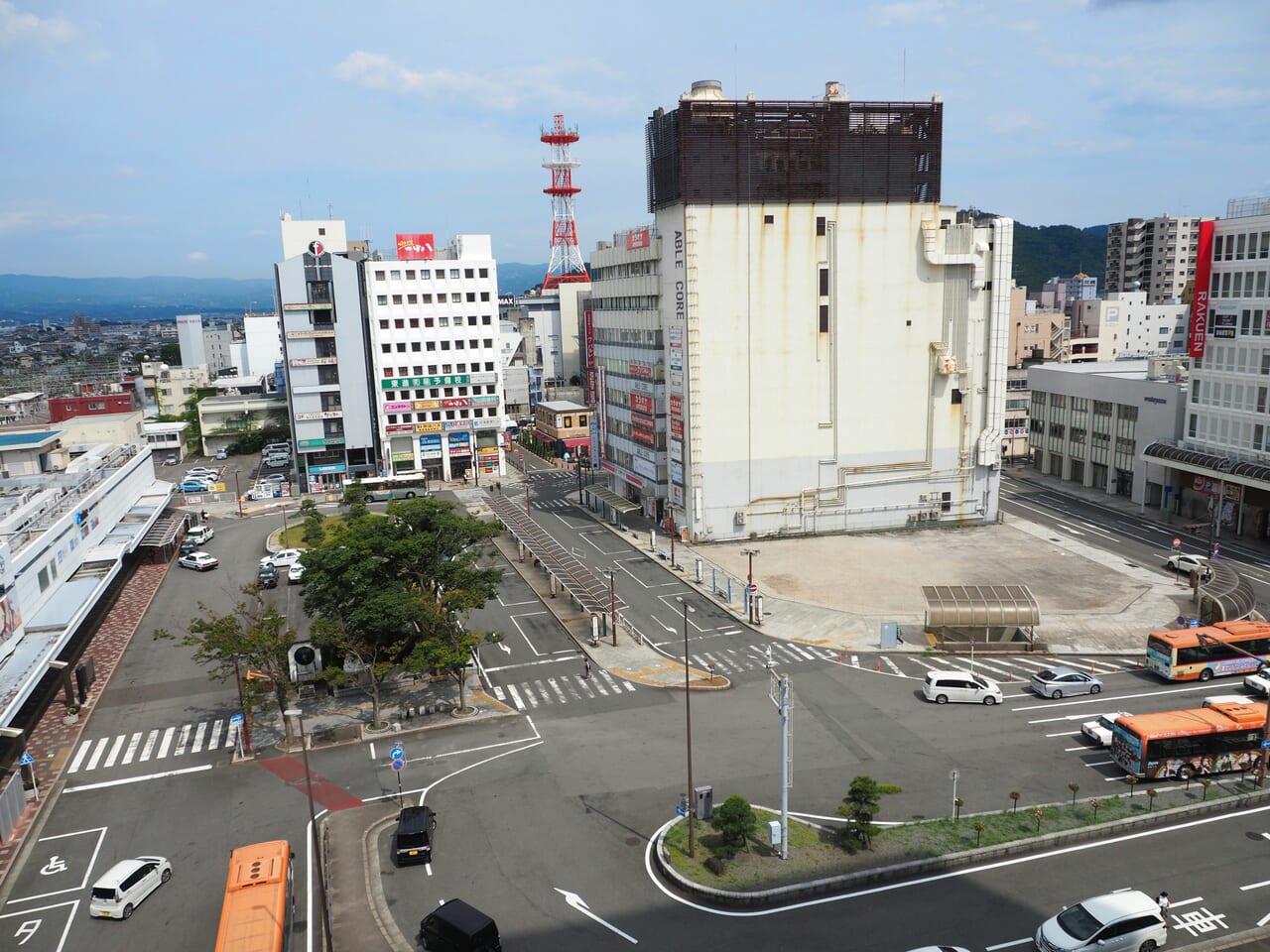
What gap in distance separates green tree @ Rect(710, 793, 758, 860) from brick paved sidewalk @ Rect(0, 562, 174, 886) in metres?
23.6

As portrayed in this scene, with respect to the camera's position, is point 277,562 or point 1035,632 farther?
point 277,562

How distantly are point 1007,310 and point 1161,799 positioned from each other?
45621 millimetres

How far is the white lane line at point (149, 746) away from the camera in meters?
36.7

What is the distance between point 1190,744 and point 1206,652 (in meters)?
11.0

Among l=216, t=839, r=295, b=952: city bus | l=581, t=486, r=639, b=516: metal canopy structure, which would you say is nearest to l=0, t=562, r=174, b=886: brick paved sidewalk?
l=216, t=839, r=295, b=952: city bus

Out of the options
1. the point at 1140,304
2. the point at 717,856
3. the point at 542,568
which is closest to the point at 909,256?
the point at 542,568

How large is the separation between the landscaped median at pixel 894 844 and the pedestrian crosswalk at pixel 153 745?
70.8ft

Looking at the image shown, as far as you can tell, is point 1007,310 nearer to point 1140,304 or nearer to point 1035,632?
point 1035,632

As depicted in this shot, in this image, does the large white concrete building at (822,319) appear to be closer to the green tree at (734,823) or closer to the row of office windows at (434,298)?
the row of office windows at (434,298)

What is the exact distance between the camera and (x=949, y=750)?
34.4m

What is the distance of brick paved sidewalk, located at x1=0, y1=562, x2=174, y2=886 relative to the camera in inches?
1260

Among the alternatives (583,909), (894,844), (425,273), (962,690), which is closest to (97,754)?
(583,909)

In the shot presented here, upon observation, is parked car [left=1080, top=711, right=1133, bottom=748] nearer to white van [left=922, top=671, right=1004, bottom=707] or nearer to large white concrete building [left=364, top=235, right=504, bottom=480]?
white van [left=922, top=671, right=1004, bottom=707]

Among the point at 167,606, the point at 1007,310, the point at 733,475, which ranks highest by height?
the point at 1007,310
